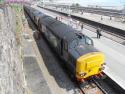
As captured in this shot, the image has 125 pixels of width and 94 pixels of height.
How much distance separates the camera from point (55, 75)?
54.5 feet

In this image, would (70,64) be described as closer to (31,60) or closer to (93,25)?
(31,60)

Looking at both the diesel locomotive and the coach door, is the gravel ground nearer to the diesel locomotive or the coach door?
the diesel locomotive

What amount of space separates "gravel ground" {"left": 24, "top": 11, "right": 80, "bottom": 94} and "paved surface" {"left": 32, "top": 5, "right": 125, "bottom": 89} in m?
2.75

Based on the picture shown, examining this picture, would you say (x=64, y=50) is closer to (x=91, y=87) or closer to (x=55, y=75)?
(x=55, y=75)

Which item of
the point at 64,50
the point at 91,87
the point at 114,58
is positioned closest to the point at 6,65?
the point at 91,87

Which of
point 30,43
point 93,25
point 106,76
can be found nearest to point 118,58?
point 106,76

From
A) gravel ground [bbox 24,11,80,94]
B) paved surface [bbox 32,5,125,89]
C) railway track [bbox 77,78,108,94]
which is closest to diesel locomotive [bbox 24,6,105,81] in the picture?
railway track [bbox 77,78,108,94]

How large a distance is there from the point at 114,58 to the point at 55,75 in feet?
19.0

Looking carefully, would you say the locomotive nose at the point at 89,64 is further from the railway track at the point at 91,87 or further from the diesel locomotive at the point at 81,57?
→ the railway track at the point at 91,87

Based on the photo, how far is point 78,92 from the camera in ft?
45.1

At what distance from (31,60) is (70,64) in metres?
6.33

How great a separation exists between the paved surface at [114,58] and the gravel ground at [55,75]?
9.02 feet

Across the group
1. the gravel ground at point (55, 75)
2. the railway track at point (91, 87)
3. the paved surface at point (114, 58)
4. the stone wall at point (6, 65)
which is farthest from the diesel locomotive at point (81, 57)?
the stone wall at point (6, 65)

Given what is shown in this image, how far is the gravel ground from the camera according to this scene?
14298mm
